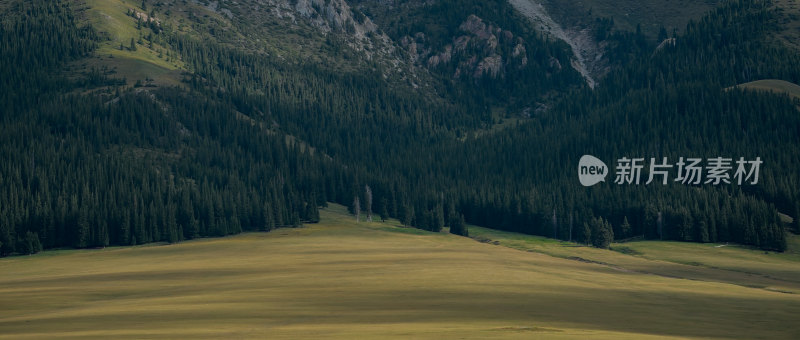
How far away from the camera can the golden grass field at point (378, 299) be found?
74.6 meters

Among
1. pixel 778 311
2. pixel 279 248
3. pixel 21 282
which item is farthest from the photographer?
pixel 279 248

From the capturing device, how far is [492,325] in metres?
75.8

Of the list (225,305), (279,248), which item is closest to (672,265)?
(279,248)

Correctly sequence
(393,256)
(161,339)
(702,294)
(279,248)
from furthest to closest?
(279,248) < (393,256) < (702,294) < (161,339)

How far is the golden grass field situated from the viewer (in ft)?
245

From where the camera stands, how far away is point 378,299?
9519 centimetres

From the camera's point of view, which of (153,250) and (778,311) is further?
(153,250)

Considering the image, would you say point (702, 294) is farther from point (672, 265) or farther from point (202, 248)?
point (202, 248)

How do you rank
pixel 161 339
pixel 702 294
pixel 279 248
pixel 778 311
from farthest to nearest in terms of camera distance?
pixel 279 248
pixel 702 294
pixel 778 311
pixel 161 339

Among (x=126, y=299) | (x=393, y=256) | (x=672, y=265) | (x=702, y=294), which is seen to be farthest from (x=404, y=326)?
(x=672, y=265)

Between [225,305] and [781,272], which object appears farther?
[781,272]

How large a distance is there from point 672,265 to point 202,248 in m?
92.8

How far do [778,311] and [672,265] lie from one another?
75.4 meters

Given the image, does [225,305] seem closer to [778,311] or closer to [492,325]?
[492,325]
